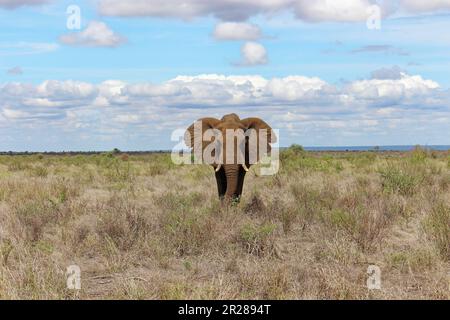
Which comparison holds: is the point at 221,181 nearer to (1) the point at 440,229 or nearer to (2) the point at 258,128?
(2) the point at 258,128

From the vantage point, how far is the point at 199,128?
41.5 ft

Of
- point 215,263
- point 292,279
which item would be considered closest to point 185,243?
point 215,263

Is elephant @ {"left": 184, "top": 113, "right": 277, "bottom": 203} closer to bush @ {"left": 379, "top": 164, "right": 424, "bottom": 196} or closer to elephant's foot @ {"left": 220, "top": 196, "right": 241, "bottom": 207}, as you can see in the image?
elephant's foot @ {"left": 220, "top": 196, "right": 241, "bottom": 207}

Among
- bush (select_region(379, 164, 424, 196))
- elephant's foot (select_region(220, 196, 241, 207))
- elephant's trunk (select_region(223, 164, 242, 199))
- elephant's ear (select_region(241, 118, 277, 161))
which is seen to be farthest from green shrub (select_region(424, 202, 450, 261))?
elephant's ear (select_region(241, 118, 277, 161))

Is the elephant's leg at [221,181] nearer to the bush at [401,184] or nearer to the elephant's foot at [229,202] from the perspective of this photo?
the elephant's foot at [229,202]

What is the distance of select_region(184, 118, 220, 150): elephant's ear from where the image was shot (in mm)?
12445

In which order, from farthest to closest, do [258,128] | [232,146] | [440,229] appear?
[258,128]
[232,146]
[440,229]

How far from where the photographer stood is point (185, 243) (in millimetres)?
7426

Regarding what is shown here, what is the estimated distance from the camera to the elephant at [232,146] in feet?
36.1

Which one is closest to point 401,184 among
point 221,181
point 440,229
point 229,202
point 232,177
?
point 221,181

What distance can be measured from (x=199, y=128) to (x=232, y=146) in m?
1.58

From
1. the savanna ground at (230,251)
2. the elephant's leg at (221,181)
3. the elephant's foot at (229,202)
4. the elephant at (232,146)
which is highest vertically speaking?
the elephant at (232,146)

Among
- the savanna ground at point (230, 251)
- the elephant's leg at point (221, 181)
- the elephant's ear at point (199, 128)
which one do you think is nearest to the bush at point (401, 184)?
the savanna ground at point (230, 251)
